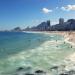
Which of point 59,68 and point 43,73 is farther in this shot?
point 59,68

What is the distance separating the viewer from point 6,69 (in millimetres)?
29344

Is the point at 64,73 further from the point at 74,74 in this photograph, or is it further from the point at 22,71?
the point at 22,71

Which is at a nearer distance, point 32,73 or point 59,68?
point 32,73

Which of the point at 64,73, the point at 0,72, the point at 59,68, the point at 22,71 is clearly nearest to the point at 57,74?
the point at 64,73

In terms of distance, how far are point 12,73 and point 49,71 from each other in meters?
4.91

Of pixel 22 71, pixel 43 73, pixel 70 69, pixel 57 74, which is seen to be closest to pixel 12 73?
pixel 22 71

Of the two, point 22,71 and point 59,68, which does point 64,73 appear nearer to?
point 59,68

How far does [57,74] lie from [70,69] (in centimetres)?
307

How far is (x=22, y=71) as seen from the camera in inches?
1064

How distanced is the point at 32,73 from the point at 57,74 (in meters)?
3.25

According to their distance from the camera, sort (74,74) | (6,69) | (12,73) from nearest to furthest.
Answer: (74,74)
(12,73)
(6,69)

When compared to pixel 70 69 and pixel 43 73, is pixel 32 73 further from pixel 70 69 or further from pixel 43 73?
pixel 70 69

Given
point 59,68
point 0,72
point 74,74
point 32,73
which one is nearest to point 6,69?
point 0,72

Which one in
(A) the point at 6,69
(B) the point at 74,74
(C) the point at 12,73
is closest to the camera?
(B) the point at 74,74
